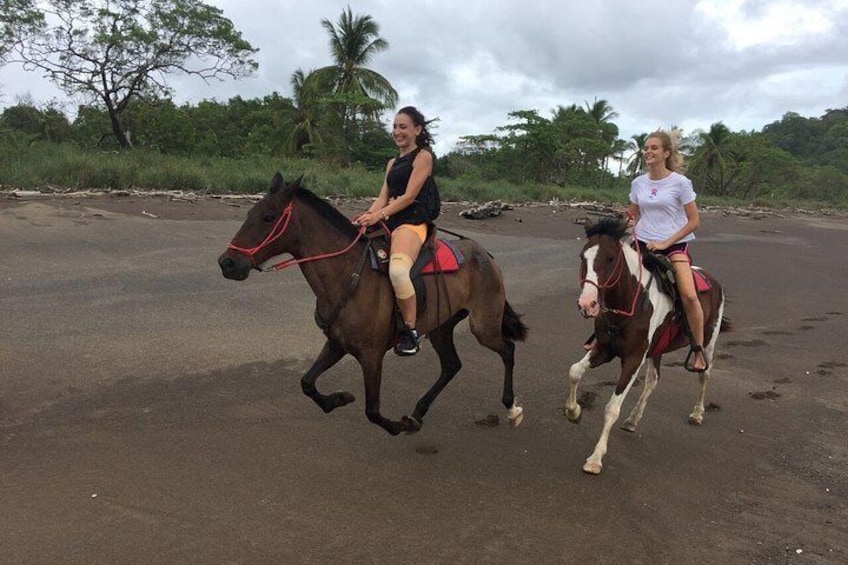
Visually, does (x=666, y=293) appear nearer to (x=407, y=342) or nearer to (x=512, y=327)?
(x=512, y=327)

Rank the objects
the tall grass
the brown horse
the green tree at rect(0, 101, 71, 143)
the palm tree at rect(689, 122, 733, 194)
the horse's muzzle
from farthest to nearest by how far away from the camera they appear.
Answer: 1. the palm tree at rect(689, 122, 733, 194)
2. the green tree at rect(0, 101, 71, 143)
3. the tall grass
4. the brown horse
5. the horse's muzzle

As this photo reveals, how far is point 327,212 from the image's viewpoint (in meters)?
4.05

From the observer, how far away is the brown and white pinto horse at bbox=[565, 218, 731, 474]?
398 cm

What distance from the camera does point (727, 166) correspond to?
50.6 meters

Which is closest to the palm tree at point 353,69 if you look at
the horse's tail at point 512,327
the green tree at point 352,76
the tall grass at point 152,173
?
the green tree at point 352,76

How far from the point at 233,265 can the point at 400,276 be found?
1.14 meters

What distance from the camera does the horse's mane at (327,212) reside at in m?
3.99

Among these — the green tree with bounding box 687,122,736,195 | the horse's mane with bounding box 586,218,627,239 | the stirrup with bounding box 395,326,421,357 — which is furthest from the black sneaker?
the green tree with bounding box 687,122,736,195

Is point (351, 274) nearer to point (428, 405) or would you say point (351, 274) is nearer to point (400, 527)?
point (428, 405)

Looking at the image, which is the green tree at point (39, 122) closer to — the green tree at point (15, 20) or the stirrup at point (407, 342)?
the green tree at point (15, 20)

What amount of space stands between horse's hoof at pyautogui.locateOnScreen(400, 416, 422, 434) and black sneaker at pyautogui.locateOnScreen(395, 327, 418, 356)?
56 cm

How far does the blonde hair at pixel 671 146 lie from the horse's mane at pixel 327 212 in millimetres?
2584

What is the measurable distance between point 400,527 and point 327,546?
45cm

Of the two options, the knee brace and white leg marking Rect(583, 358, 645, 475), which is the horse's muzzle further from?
white leg marking Rect(583, 358, 645, 475)
